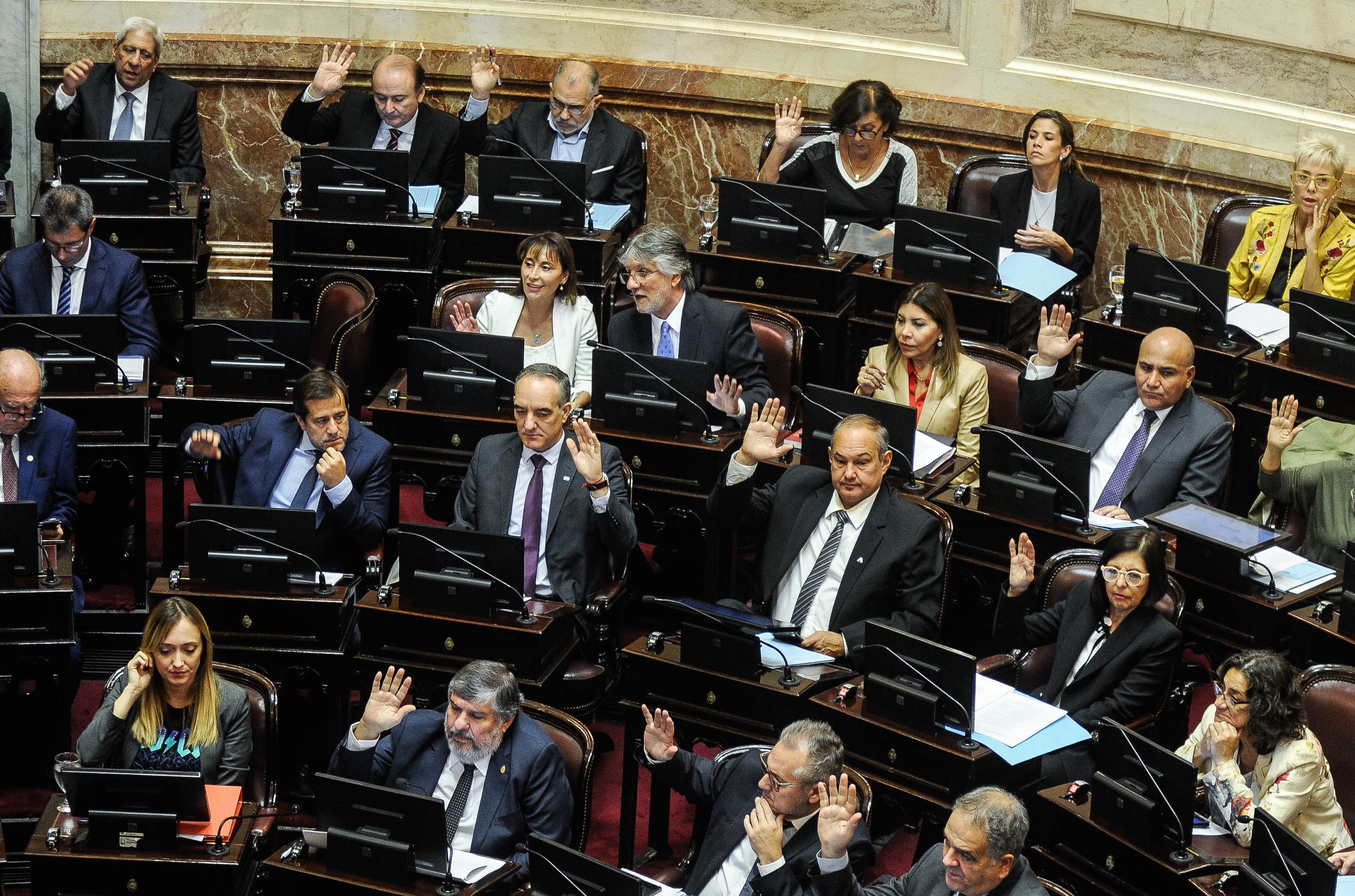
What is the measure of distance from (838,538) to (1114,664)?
93cm

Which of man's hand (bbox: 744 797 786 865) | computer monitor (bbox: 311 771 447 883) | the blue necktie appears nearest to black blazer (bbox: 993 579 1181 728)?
man's hand (bbox: 744 797 786 865)

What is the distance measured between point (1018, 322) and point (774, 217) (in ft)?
3.30

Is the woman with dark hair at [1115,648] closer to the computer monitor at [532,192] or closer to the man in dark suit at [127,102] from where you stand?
the computer monitor at [532,192]

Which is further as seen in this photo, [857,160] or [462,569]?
[857,160]

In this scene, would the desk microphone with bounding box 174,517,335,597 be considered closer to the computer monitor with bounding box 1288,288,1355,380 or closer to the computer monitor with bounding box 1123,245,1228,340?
the computer monitor with bounding box 1123,245,1228,340

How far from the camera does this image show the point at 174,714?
194 inches

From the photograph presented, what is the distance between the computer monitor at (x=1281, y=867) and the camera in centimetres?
386

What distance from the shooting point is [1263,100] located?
7.44 m

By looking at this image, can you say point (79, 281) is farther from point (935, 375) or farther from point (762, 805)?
point (762, 805)

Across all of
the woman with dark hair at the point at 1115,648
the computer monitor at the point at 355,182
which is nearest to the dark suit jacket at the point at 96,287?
the computer monitor at the point at 355,182

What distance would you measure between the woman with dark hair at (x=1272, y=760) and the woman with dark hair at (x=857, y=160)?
10.9 ft

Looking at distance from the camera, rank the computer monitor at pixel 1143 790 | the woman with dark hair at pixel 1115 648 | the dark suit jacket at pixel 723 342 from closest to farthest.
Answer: the computer monitor at pixel 1143 790, the woman with dark hair at pixel 1115 648, the dark suit jacket at pixel 723 342

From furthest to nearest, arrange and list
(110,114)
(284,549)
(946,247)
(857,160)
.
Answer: (110,114) < (857,160) < (946,247) < (284,549)

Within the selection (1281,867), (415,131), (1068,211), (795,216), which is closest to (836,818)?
(1281,867)
